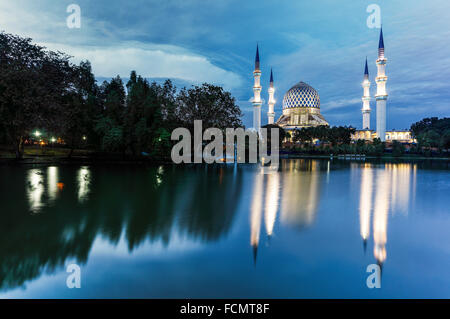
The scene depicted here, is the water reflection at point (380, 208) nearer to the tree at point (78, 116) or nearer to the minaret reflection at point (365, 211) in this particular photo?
the minaret reflection at point (365, 211)

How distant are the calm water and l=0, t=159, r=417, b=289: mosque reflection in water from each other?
0.12 feet

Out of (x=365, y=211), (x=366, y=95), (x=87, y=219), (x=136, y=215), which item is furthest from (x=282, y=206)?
(x=366, y=95)

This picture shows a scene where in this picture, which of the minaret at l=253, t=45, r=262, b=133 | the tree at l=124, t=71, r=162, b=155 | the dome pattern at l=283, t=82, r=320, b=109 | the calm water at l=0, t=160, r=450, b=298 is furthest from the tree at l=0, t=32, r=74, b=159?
the dome pattern at l=283, t=82, r=320, b=109

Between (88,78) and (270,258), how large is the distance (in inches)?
1769

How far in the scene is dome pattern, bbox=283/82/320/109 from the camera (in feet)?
341

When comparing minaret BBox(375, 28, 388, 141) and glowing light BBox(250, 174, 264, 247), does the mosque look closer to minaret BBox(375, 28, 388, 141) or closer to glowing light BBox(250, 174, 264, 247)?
minaret BBox(375, 28, 388, 141)

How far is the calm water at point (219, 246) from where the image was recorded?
4785 mm

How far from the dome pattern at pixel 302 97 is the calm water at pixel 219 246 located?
96.4 m

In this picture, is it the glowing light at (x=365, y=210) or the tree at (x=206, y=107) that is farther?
the tree at (x=206, y=107)

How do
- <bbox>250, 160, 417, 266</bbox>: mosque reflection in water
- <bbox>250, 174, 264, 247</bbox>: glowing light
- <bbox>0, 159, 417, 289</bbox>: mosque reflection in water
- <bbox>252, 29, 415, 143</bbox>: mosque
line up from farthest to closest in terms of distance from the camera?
1. <bbox>252, 29, 415, 143</bbox>: mosque
2. <bbox>250, 160, 417, 266</bbox>: mosque reflection in water
3. <bbox>250, 174, 264, 247</bbox>: glowing light
4. <bbox>0, 159, 417, 289</bbox>: mosque reflection in water

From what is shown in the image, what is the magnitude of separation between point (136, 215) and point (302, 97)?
103 metres

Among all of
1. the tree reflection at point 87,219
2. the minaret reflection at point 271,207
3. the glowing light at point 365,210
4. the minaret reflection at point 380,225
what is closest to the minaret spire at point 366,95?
the glowing light at point 365,210
